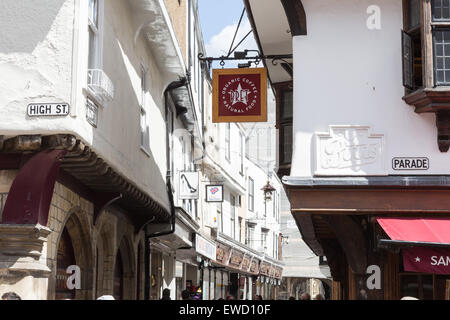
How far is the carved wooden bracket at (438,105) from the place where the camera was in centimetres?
1323

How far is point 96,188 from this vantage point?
49.0 ft

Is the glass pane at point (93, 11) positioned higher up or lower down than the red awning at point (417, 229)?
higher up

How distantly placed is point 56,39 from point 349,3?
529 cm

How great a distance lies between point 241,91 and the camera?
17.2 meters

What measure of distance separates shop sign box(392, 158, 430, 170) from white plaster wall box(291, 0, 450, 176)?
0.28 ft

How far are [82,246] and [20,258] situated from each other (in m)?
3.57

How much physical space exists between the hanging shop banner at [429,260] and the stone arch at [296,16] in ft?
13.8

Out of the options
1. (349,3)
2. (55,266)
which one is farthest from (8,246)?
(349,3)

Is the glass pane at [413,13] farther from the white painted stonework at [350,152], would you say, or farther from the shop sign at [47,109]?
the shop sign at [47,109]

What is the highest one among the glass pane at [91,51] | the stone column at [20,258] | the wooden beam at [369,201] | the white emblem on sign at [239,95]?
the white emblem on sign at [239,95]

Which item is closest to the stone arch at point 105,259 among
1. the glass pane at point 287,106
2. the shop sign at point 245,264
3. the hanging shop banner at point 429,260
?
the glass pane at point 287,106

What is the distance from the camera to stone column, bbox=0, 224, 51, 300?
36.4ft

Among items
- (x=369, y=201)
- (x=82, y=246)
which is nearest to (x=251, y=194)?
(x=82, y=246)

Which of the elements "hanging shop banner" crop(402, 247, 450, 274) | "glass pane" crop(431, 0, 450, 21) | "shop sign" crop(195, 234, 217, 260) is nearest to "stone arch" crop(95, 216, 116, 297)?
"hanging shop banner" crop(402, 247, 450, 274)
